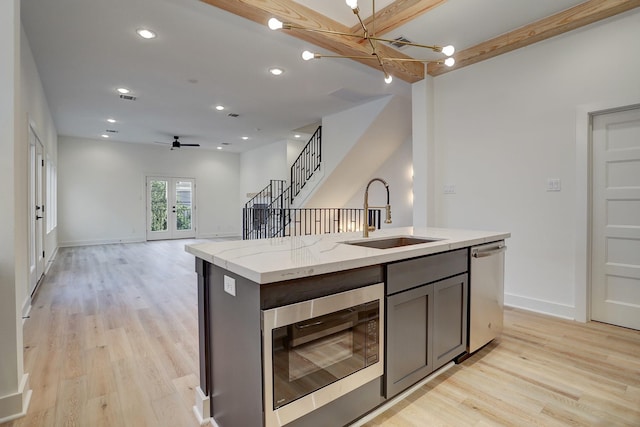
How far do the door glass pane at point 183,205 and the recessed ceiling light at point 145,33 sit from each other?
7.49 meters

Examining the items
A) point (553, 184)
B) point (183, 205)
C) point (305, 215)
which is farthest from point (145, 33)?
point (183, 205)

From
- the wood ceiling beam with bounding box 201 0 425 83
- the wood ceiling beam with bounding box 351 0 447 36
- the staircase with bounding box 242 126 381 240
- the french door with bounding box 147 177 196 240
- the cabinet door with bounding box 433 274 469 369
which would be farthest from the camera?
the french door with bounding box 147 177 196 240

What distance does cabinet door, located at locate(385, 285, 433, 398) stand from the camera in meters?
1.78

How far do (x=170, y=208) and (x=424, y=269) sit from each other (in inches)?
390

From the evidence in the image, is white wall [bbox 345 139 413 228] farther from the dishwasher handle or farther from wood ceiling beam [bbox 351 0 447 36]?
the dishwasher handle

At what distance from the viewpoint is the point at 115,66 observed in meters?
4.18

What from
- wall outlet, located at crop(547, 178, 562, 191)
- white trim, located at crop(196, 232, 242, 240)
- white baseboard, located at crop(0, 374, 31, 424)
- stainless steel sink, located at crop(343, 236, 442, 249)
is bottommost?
white baseboard, located at crop(0, 374, 31, 424)

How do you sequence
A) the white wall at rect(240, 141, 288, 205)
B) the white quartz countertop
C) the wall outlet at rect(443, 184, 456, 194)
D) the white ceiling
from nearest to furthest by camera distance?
the white quartz countertop → the white ceiling → the wall outlet at rect(443, 184, 456, 194) → the white wall at rect(240, 141, 288, 205)

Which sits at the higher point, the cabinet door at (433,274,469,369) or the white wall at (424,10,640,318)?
the white wall at (424,10,640,318)

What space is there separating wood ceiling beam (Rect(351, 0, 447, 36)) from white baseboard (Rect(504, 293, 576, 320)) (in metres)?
3.15

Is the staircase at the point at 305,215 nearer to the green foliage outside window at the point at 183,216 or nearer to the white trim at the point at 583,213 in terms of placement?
the green foliage outside window at the point at 183,216

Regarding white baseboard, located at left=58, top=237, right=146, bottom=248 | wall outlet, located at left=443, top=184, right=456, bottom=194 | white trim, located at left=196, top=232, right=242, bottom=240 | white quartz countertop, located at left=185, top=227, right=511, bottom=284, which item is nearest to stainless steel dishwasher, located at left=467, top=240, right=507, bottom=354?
white quartz countertop, located at left=185, top=227, right=511, bottom=284

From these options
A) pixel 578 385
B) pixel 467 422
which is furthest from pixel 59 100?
pixel 578 385

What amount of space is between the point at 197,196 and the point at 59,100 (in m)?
5.31
